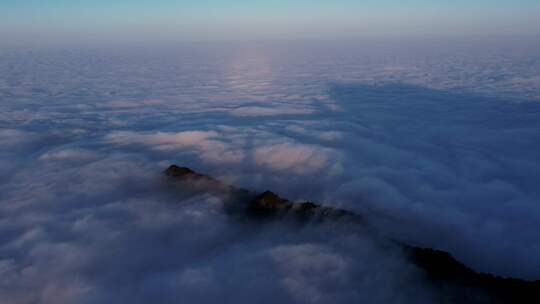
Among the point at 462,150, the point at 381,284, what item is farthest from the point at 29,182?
the point at 462,150

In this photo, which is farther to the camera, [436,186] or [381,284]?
[436,186]

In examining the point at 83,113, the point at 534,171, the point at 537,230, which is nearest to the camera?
the point at 537,230

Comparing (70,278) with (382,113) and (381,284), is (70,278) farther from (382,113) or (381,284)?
(382,113)

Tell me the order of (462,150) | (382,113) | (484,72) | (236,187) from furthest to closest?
1. (484,72)
2. (382,113)
3. (462,150)
4. (236,187)

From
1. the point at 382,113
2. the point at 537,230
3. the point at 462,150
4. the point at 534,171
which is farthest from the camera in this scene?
the point at 382,113

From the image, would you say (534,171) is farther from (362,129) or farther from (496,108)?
(496,108)

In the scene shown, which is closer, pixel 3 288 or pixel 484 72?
pixel 3 288

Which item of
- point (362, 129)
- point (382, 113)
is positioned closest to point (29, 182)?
point (362, 129)
